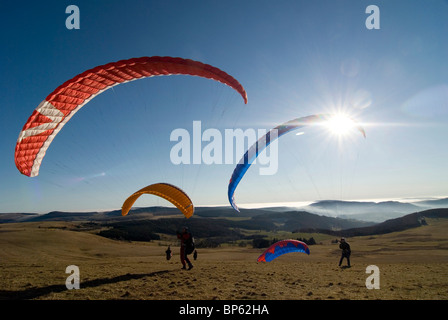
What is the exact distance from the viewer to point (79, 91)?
9.06m

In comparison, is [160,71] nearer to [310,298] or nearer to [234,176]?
[234,176]

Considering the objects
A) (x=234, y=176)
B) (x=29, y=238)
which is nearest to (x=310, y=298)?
(x=234, y=176)

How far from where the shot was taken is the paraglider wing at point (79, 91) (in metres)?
8.16

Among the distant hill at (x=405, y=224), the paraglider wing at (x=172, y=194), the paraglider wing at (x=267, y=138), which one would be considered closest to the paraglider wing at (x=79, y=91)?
the paraglider wing at (x=267, y=138)

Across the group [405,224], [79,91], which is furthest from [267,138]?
[405,224]

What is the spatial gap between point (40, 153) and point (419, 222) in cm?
9489

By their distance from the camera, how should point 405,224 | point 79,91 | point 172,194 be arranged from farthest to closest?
point 405,224
point 172,194
point 79,91

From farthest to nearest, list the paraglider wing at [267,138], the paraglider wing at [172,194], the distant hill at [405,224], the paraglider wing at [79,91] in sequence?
the distant hill at [405,224] → the paraglider wing at [172,194] → the paraglider wing at [267,138] → the paraglider wing at [79,91]

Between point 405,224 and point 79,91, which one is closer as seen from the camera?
point 79,91

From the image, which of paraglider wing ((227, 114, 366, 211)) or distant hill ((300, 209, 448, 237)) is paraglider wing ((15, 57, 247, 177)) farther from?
distant hill ((300, 209, 448, 237))

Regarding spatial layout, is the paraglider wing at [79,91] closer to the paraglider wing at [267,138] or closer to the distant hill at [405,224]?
the paraglider wing at [267,138]

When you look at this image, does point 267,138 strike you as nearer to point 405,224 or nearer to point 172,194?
point 172,194

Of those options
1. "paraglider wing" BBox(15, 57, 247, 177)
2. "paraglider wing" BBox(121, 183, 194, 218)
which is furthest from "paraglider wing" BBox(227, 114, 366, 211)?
"paraglider wing" BBox(121, 183, 194, 218)
